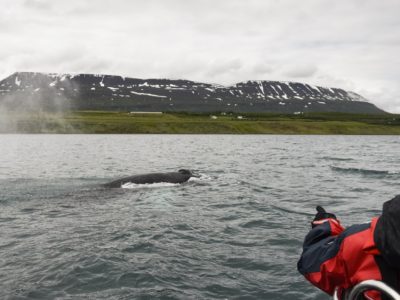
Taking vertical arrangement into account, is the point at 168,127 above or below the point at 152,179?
above

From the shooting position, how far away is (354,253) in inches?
194

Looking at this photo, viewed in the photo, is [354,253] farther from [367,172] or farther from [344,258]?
[367,172]

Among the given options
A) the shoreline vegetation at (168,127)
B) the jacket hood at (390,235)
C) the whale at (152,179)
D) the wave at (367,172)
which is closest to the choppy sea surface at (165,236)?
the whale at (152,179)

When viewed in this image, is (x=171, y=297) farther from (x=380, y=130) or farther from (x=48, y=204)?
(x=380, y=130)

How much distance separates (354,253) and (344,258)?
0.18 m

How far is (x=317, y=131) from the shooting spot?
6988 inches

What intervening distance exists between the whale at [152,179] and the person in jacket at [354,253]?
25352mm

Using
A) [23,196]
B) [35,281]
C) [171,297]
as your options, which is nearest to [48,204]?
[23,196]

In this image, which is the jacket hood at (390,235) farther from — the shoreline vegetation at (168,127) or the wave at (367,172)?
the shoreline vegetation at (168,127)

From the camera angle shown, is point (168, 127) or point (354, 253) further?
point (168, 127)

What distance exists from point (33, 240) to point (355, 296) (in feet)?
46.3

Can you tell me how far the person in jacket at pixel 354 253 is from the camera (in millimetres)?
4570

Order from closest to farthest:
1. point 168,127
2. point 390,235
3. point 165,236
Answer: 1. point 390,235
2. point 165,236
3. point 168,127

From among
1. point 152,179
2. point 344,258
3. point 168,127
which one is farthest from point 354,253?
point 168,127
